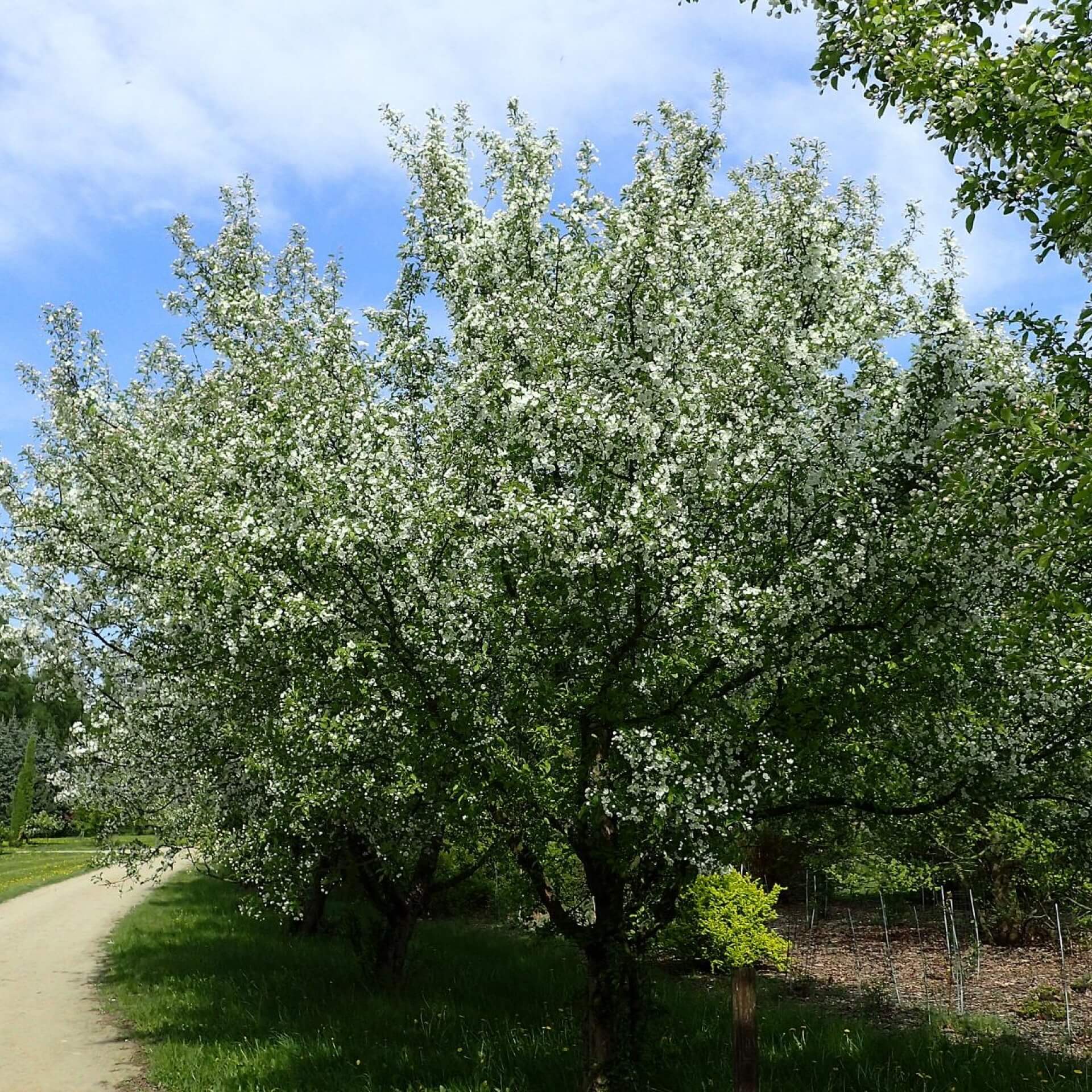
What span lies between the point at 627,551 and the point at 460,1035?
7591mm

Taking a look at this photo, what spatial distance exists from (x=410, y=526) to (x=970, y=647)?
177 inches

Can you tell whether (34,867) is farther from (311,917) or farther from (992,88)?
(992,88)

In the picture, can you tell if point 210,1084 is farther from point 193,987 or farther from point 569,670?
point 569,670

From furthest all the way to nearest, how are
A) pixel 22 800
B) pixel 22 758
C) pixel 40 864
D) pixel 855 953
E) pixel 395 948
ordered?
pixel 22 758
pixel 22 800
pixel 40 864
pixel 855 953
pixel 395 948

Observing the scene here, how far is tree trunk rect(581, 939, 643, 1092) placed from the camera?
8969 millimetres

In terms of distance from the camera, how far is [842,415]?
7.09 meters

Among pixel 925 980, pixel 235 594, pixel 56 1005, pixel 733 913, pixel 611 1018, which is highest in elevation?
pixel 235 594

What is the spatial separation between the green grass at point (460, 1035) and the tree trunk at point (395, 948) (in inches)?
11.9

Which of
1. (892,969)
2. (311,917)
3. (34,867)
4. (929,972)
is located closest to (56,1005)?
(311,917)

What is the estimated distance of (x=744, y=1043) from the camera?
9102 millimetres

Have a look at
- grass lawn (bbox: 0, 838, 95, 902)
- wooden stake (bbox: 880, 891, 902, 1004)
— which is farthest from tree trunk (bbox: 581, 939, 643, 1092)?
grass lawn (bbox: 0, 838, 95, 902)

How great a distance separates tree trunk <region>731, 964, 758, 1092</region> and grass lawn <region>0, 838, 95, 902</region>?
18.6 meters

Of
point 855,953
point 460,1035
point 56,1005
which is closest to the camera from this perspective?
point 460,1035

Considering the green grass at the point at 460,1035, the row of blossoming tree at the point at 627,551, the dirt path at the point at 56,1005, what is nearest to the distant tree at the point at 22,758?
the dirt path at the point at 56,1005
